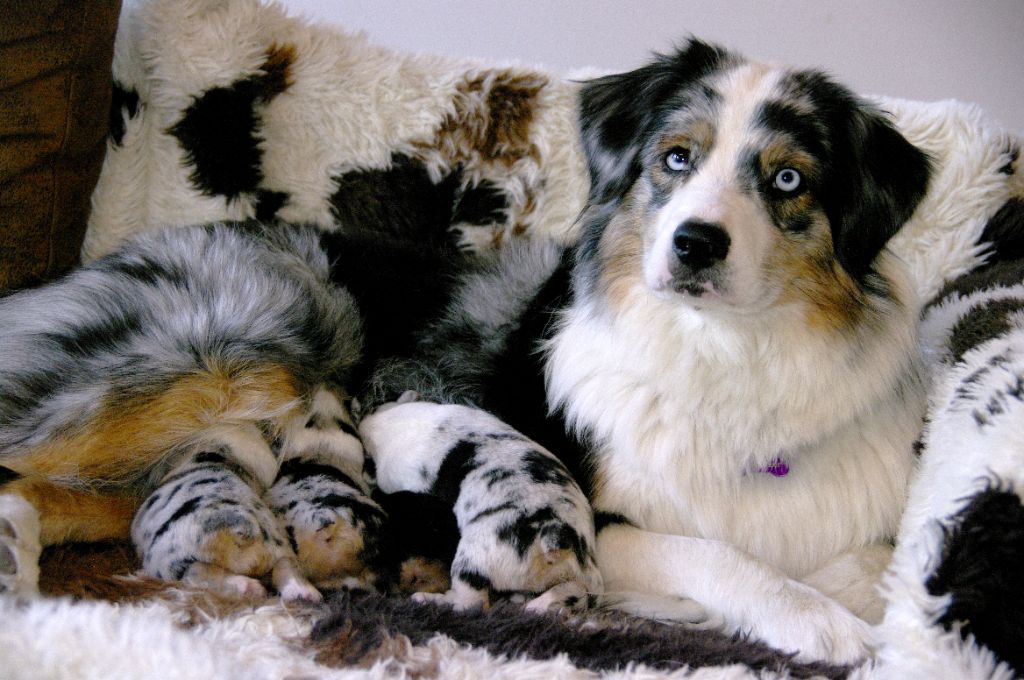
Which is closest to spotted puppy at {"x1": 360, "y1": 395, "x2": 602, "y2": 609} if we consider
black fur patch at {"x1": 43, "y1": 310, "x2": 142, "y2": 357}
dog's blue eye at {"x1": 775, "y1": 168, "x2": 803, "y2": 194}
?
black fur patch at {"x1": 43, "y1": 310, "x2": 142, "y2": 357}

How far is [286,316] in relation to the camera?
2.19 meters

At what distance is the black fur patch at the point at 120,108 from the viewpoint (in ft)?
8.59

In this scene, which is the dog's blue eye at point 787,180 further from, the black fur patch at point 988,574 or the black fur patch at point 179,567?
the black fur patch at point 179,567

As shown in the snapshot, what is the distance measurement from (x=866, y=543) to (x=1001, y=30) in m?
2.61

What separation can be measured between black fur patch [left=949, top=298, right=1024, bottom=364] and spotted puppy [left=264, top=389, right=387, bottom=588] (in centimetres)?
138

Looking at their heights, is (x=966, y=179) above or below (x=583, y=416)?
above

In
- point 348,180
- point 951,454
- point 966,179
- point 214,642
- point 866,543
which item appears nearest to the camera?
point 214,642

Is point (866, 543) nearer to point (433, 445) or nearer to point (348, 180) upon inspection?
point (433, 445)

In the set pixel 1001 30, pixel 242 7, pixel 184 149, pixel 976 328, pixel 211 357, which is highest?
pixel 1001 30

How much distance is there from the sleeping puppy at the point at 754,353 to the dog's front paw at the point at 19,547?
1.10m

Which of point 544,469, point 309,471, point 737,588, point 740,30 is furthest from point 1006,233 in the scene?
point 309,471

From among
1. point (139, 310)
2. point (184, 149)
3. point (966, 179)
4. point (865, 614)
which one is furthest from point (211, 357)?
point (966, 179)

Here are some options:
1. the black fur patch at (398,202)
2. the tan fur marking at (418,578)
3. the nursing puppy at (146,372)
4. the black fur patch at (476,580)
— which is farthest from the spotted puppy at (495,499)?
the black fur patch at (398,202)

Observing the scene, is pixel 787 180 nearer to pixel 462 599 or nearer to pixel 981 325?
pixel 981 325
